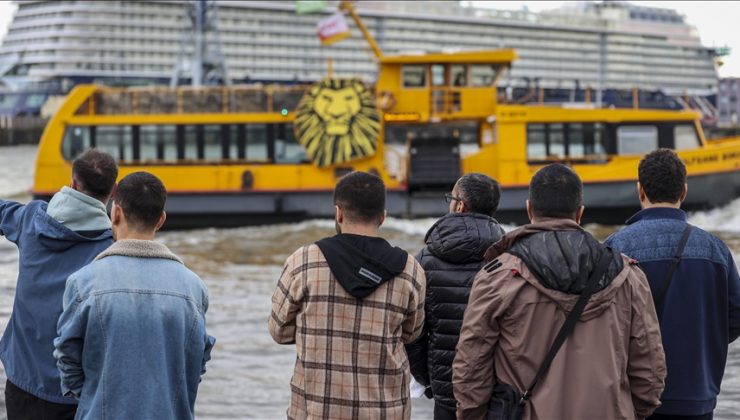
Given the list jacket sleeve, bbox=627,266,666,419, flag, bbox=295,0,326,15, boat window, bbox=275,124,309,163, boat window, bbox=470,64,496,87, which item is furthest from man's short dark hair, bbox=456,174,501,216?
flag, bbox=295,0,326,15

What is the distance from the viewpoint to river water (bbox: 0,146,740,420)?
24.6 ft

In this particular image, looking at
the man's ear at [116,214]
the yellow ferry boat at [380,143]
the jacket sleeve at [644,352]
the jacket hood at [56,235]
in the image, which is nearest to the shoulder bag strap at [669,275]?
the jacket sleeve at [644,352]

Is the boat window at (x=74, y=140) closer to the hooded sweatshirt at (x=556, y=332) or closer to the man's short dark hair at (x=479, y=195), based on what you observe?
the man's short dark hair at (x=479, y=195)

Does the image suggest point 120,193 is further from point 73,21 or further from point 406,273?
point 73,21

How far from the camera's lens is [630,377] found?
11.0 ft

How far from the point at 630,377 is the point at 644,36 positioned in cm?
10554

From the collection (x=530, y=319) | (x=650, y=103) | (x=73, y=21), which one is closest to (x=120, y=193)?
(x=530, y=319)

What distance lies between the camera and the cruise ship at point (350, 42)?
78.1m

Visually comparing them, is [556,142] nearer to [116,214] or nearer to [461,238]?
[461,238]

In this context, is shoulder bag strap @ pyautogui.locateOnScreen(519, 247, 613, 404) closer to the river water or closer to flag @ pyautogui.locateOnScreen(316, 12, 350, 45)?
the river water

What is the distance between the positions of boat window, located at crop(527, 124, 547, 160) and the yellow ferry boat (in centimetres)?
2

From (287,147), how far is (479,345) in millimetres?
16060

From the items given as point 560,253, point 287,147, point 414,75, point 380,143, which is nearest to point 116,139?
point 287,147

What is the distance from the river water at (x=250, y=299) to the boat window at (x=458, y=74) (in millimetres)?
2595
